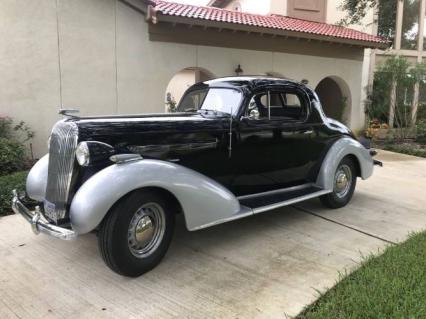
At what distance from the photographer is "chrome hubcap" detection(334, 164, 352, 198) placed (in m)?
5.71

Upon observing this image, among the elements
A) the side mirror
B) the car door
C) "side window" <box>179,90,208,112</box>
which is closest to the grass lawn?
the car door

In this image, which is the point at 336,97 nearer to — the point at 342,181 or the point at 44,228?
the point at 342,181

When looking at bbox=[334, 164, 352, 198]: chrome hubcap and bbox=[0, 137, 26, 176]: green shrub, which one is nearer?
bbox=[334, 164, 352, 198]: chrome hubcap

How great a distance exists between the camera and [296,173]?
210 inches

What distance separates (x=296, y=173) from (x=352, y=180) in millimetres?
1172

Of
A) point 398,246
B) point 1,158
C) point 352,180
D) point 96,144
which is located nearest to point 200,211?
point 96,144

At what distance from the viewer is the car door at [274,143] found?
15.3 ft

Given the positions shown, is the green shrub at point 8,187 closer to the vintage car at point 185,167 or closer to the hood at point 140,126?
the vintage car at point 185,167

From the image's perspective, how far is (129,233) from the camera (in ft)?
11.7

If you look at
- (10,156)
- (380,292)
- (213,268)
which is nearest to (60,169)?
(213,268)

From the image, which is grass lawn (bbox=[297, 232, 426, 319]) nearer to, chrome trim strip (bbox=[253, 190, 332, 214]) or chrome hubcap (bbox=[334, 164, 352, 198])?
chrome trim strip (bbox=[253, 190, 332, 214])

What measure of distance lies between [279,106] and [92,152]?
2.62 meters

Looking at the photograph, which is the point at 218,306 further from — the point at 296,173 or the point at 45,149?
the point at 45,149

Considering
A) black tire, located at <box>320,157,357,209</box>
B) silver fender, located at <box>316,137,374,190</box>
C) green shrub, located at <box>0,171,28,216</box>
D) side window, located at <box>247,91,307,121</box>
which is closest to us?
side window, located at <box>247,91,307,121</box>
